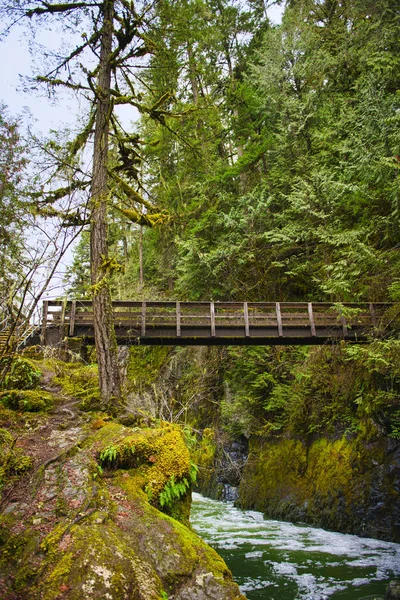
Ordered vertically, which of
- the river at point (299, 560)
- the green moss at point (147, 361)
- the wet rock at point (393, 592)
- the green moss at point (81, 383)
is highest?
the green moss at point (147, 361)

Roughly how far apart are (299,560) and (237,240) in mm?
11982

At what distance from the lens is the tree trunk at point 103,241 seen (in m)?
7.12

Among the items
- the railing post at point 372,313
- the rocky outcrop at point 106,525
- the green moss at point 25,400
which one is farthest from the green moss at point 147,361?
the rocky outcrop at point 106,525

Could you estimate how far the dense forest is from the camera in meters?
6.63

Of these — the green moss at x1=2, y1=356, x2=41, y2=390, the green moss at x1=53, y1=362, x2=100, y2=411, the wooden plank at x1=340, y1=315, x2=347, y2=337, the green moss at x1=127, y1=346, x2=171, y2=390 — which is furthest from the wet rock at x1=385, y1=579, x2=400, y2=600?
the green moss at x1=127, y1=346, x2=171, y2=390

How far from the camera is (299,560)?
809 centimetres

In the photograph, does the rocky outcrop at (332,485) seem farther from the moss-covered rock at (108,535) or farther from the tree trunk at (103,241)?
the moss-covered rock at (108,535)

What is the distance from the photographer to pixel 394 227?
40.7 ft

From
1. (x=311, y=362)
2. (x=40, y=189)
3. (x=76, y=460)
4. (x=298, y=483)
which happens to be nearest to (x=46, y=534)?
(x=76, y=460)

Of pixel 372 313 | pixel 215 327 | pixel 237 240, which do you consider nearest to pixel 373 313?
pixel 372 313

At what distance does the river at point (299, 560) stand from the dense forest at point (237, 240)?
1.00 metres

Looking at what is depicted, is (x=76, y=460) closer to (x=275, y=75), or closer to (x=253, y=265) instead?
(x=253, y=265)

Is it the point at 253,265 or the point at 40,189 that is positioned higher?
the point at 253,265

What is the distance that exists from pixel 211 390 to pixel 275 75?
49.9 ft
